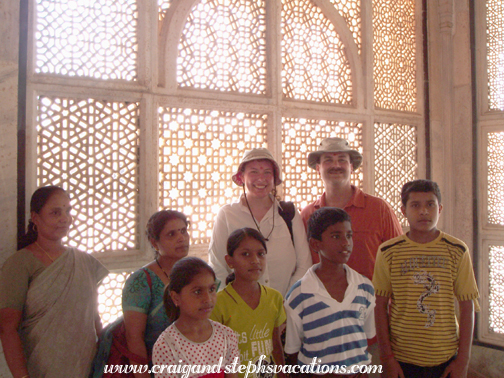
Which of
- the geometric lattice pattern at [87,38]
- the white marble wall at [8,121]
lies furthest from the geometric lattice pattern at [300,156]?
the white marble wall at [8,121]

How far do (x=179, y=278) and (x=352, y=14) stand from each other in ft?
10.5

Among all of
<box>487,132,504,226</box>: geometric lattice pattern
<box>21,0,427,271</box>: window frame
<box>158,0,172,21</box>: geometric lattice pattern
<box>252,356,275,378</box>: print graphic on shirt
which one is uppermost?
<box>158,0,172,21</box>: geometric lattice pattern

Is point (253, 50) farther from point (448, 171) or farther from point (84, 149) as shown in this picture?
point (448, 171)

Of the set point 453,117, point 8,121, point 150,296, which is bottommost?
point 150,296

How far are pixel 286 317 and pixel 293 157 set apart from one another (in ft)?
5.64

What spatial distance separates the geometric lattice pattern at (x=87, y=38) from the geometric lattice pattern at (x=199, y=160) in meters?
0.45

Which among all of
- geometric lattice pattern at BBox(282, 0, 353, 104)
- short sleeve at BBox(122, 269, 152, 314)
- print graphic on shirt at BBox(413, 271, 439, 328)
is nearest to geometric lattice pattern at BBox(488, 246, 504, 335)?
geometric lattice pattern at BBox(282, 0, 353, 104)

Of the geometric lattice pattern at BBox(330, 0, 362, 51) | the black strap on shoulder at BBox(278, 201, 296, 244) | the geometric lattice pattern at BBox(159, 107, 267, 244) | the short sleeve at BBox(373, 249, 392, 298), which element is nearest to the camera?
the short sleeve at BBox(373, 249, 392, 298)

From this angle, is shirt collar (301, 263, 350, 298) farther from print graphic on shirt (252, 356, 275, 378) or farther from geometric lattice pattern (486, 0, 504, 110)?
geometric lattice pattern (486, 0, 504, 110)

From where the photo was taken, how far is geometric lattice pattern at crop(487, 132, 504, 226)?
4.15 m

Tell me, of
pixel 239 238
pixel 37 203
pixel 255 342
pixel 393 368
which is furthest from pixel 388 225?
pixel 37 203

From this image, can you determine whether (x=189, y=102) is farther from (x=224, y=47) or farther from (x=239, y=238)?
(x=239, y=238)

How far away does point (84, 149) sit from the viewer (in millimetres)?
2770

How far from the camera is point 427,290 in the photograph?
88.3 inches
